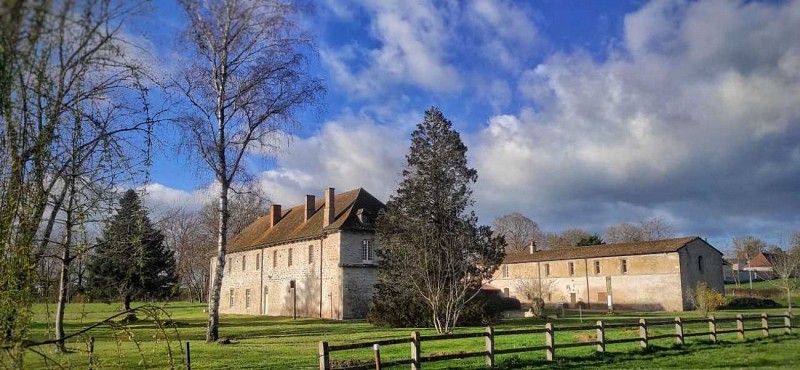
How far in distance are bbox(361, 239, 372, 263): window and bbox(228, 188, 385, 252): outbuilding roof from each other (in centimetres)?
95

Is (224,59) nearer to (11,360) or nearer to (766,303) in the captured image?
(11,360)

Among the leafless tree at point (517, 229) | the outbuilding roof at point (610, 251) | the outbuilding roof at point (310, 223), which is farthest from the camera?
the leafless tree at point (517, 229)

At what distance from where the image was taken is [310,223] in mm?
42969


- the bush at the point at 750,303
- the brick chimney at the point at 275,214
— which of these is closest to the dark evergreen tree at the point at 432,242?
the brick chimney at the point at 275,214

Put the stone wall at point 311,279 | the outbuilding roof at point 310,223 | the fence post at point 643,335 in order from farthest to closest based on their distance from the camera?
the outbuilding roof at point 310,223 → the stone wall at point 311,279 → the fence post at point 643,335

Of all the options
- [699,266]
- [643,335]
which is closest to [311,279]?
[643,335]

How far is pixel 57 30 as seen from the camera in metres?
5.14

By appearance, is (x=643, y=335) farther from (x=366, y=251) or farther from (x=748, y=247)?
(x=748, y=247)

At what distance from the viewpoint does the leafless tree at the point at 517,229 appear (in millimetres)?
84062

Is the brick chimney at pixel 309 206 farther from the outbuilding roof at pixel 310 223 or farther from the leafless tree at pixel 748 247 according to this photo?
the leafless tree at pixel 748 247

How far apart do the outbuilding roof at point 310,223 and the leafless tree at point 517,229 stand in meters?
41.4

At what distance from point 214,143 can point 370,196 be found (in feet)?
66.9

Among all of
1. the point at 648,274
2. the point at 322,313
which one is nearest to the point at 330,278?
the point at 322,313

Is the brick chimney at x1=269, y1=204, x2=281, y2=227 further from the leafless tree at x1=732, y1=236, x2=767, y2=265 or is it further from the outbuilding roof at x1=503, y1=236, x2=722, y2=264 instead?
the leafless tree at x1=732, y1=236, x2=767, y2=265
